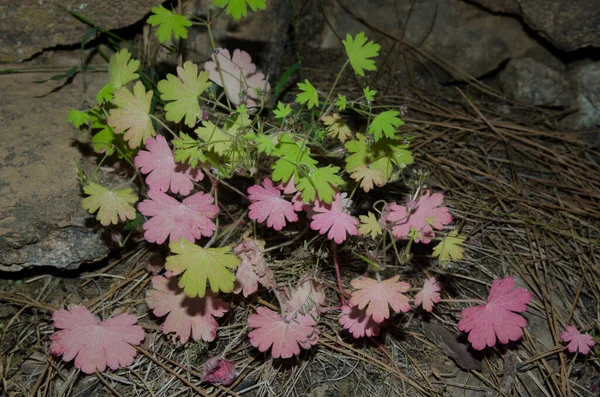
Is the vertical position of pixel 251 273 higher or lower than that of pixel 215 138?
lower

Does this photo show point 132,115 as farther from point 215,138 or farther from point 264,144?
point 264,144

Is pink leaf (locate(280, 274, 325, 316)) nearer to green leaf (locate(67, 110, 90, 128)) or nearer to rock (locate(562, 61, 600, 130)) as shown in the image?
green leaf (locate(67, 110, 90, 128))

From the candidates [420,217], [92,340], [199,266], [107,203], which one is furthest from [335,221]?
[92,340]

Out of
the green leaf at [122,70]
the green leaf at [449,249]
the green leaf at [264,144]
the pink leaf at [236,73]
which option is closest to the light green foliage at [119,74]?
the green leaf at [122,70]

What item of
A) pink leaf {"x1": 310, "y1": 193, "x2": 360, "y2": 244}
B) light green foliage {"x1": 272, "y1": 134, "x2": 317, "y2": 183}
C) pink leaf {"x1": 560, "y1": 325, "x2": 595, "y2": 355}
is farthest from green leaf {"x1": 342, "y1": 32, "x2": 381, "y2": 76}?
pink leaf {"x1": 560, "y1": 325, "x2": 595, "y2": 355}

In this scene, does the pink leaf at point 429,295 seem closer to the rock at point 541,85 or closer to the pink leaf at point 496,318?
the pink leaf at point 496,318
